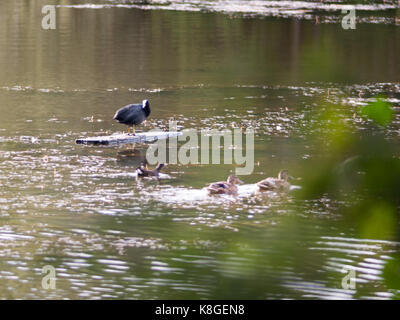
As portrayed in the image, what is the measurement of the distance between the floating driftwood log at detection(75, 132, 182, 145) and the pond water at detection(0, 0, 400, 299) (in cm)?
24

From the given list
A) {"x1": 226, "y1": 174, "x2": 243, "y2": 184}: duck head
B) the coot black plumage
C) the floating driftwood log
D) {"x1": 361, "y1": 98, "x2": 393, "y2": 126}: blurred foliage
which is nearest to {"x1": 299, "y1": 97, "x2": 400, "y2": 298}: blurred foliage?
{"x1": 361, "y1": 98, "x2": 393, "y2": 126}: blurred foliage

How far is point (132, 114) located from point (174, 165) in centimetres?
208

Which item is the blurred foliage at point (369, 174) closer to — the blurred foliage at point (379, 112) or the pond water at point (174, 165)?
the blurred foliage at point (379, 112)

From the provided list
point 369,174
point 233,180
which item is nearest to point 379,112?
point 369,174

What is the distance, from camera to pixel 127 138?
1514cm

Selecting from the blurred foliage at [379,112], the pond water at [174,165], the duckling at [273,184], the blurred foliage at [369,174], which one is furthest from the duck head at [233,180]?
the blurred foliage at [379,112]

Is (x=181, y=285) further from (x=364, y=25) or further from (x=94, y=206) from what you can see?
(x=364, y=25)

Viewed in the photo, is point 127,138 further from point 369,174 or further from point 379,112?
point 379,112

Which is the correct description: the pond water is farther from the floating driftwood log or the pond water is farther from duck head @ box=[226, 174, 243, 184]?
the floating driftwood log

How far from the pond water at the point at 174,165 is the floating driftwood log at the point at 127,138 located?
24 cm

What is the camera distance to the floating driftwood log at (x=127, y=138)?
49.2 feet

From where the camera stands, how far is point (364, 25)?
1209 inches
